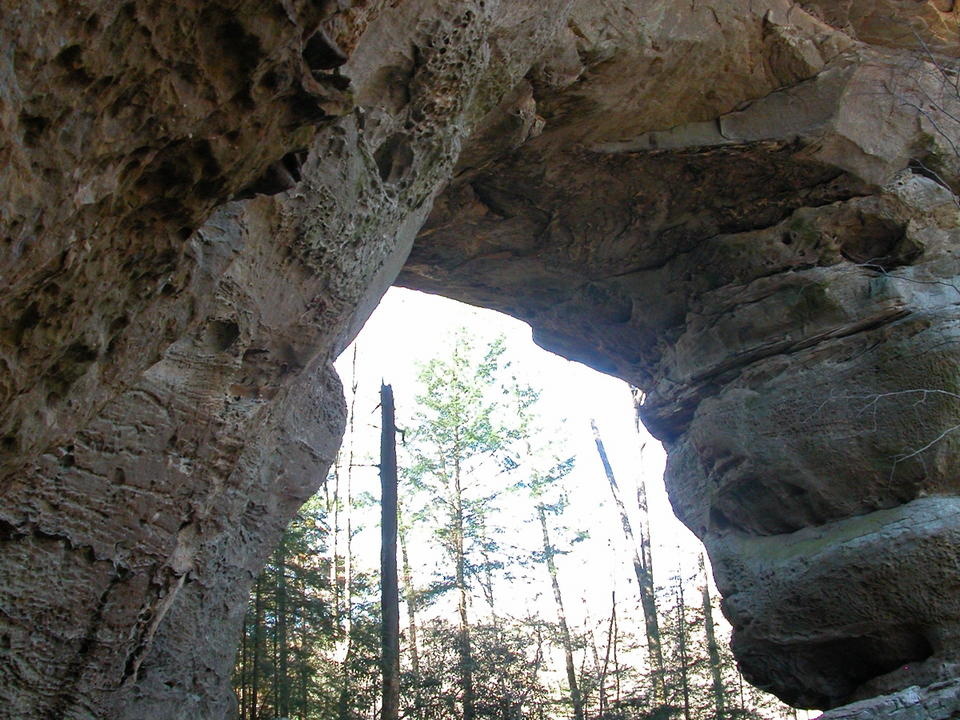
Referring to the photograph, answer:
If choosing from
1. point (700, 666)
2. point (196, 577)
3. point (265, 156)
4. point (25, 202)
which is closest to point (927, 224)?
point (700, 666)

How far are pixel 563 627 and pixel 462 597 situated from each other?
89.5 inches

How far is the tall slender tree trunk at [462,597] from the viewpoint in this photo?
38.9 feet

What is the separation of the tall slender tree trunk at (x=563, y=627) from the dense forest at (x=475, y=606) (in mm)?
62

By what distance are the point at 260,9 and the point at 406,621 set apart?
23.6 metres

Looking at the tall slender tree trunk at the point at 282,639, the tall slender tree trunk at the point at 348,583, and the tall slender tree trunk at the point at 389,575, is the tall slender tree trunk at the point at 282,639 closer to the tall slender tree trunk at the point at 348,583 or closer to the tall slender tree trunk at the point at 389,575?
the tall slender tree trunk at the point at 348,583

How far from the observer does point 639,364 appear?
1236 cm

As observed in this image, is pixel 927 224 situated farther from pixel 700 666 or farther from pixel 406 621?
pixel 406 621

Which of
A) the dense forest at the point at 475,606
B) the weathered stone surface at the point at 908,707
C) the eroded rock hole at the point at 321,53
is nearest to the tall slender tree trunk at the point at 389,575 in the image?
the dense forest at the point at 475,606

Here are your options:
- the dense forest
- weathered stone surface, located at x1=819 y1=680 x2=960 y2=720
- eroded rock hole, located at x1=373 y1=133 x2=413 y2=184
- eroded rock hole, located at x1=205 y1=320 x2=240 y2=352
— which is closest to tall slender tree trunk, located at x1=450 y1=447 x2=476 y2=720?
the dense forest

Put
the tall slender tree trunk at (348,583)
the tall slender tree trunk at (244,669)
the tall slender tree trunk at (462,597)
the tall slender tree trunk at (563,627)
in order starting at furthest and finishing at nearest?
the tall slender tree trunk at (563,627) < the tall slender tree trunk at (462,597) < the tall slender tree trunk at (348,583) < the tall slender tree trunk at (244,669)

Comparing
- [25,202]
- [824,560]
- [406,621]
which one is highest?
[406,621]

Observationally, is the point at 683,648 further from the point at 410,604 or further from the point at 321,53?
the point at 321,53

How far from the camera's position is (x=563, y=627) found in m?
16.4

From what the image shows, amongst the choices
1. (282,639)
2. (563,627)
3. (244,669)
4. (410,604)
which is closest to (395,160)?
(282,639)
